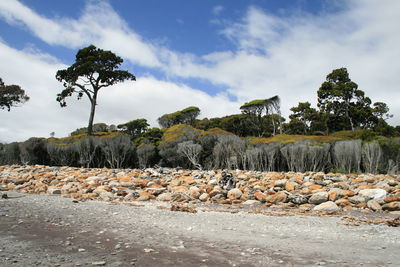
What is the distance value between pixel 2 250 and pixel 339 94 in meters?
46.1

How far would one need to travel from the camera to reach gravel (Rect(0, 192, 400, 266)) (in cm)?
346

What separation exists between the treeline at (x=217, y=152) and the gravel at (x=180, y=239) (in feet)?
70.2

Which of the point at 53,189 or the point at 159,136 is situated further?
the point at 159,136

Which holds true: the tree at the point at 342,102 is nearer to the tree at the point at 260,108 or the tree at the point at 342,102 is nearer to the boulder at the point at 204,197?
the tree at the point at 260,108

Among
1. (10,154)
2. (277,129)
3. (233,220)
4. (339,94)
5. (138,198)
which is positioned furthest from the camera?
(277,129)

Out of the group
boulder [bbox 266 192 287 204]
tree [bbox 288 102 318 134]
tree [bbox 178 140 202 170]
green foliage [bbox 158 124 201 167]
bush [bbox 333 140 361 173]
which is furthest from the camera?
tree [bbox 288 102 318 134]

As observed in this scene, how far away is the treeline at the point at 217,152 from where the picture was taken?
25.5 m

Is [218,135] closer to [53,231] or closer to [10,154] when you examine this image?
[10,154]

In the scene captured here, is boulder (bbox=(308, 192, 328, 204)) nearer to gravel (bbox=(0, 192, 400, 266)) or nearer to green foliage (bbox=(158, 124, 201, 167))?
gravel (bbox=(0, 192, 400, 266))

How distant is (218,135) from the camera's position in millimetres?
33938

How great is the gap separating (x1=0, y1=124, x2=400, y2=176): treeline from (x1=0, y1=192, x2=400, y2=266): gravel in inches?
842

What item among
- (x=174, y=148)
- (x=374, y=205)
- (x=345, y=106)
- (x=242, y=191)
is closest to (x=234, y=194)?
(x=242, y=191)

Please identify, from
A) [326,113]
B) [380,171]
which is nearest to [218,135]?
[380,171]

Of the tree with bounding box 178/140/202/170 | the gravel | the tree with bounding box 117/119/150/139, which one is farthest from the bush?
the tree with bounding box 117/119/150/139
